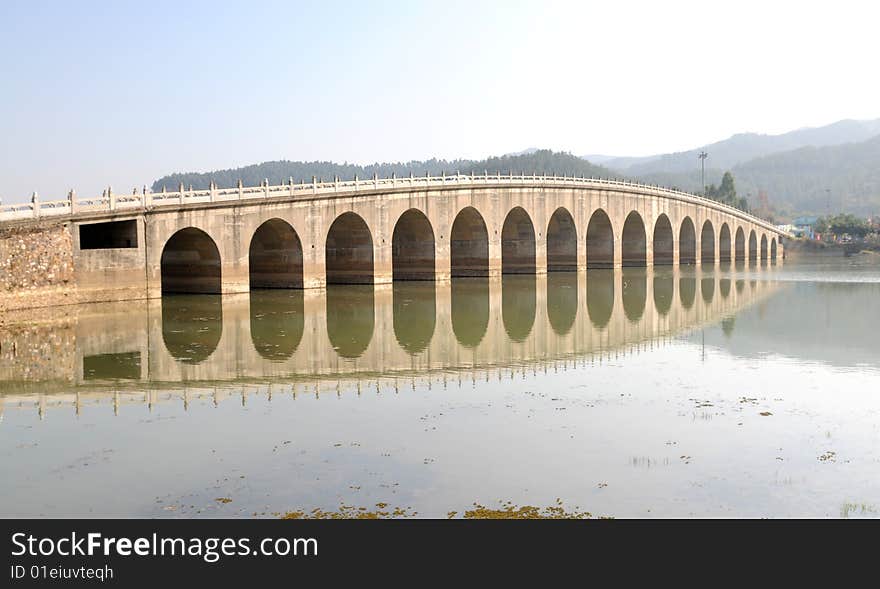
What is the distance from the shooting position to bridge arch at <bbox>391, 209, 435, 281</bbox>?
4662 cm

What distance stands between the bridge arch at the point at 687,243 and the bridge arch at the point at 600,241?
16.5m

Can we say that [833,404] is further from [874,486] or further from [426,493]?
[426,493]

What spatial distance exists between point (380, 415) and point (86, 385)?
6.60m

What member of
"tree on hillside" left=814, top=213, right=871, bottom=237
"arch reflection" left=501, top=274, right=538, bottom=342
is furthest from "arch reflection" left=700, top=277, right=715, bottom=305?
"tree on hillside" left=814, top=213, right=871, bottom=237

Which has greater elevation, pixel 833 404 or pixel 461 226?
pixel 461 226

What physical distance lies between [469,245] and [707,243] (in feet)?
132

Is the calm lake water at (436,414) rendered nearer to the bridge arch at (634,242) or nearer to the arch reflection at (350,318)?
the arch reflection at (350,318)

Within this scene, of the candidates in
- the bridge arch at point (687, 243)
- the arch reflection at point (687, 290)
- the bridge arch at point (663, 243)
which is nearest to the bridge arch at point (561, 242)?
the arch reflection at point (687, 290)

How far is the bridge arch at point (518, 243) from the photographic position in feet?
179

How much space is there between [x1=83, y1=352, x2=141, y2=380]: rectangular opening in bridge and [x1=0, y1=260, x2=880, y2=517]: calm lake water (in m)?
0.11

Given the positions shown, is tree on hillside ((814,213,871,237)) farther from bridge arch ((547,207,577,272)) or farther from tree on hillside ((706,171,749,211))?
bridge arch ((547,207,577,272))
